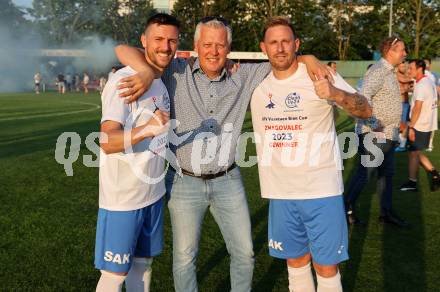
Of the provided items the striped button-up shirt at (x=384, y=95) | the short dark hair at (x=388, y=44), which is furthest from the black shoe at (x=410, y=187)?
the short dark hair at (x=388, y=44)

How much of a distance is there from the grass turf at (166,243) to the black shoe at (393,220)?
0.35 feet

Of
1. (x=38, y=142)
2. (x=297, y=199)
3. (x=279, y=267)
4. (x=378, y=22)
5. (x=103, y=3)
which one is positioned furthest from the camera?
(x=103, y=3)

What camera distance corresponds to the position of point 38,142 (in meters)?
13.3

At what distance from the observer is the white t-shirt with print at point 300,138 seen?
3617mm

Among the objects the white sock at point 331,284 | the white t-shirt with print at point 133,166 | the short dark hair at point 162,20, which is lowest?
the white sock at point 331,284

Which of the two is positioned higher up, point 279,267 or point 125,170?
point 125,170

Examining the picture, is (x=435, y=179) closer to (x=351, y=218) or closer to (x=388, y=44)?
(x=351, y=218)

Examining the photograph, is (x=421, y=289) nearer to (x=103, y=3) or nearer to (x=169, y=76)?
(x=169, y=76)

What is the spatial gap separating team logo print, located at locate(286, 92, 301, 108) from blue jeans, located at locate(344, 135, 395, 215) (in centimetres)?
311

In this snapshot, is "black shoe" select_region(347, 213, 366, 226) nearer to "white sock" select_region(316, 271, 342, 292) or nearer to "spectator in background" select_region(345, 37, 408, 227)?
"spectator in background" select_region(345, 37, 408, 227)

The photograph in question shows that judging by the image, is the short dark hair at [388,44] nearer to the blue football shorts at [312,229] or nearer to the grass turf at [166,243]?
the grass turf at [166,243]

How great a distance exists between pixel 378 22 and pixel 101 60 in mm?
36546

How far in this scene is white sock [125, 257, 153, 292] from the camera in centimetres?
371

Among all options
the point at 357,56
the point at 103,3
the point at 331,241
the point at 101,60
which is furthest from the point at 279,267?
the point at 103,3
